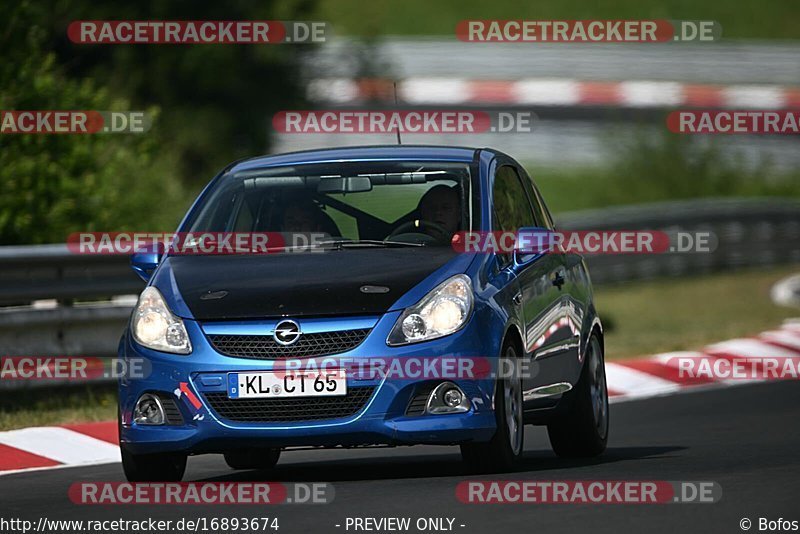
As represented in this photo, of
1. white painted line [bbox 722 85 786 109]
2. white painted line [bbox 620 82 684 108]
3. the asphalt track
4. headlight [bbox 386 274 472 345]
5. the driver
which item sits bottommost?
the asphalt track

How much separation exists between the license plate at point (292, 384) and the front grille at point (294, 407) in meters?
0.03

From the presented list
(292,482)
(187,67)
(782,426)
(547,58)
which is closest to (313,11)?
(187,67)

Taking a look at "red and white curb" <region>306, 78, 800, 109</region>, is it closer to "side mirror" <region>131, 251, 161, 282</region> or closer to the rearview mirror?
the rearview mirror

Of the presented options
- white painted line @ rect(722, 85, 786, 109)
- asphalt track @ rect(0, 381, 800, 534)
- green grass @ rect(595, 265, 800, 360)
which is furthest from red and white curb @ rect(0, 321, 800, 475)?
white painted line @ rect(722, 85, 786, 109)

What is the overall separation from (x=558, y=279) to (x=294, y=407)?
2.28 meters

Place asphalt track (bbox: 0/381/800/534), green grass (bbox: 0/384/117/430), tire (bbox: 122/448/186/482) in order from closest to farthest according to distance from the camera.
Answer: asphalt track (bbox: 0/381/800/534)
tire (bbox: 122/448/186/482)
green grass (bbox: 0/384/117/430)

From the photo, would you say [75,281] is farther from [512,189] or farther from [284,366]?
[284,366]

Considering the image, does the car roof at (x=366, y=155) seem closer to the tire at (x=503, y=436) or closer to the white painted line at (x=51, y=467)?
the tire at (x=503, y=436)

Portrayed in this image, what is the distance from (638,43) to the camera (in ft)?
139

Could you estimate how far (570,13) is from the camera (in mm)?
48812

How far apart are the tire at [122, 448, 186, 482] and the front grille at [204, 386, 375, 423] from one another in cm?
A: 45

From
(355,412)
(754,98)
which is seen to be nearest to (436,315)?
(355,412)

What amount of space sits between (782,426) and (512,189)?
8.13ft

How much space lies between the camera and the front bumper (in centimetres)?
873
